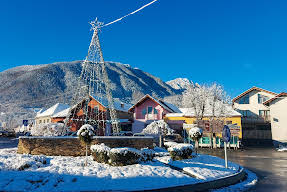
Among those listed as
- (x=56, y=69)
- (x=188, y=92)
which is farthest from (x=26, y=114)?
(x=188, y=92)

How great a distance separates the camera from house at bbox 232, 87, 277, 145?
4153 cm

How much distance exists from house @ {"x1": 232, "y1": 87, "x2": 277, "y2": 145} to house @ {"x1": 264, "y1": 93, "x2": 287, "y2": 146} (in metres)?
4.55

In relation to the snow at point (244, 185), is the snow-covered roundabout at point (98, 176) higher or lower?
higher

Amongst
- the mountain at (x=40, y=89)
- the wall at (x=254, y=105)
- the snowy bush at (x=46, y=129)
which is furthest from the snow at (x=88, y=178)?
the mountain at (x=40, y=89)

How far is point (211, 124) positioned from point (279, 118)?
1234cm

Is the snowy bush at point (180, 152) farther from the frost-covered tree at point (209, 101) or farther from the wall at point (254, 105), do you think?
the wall at point (254, 105)

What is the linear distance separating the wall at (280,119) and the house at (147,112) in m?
19.1

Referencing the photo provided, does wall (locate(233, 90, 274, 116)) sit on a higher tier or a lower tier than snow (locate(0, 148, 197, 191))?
higher

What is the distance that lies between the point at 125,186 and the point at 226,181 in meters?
6.09

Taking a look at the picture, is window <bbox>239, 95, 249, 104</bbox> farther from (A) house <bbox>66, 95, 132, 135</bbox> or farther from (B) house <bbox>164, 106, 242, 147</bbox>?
(A) house <bbox>66, 95, 132, 135</bbox>

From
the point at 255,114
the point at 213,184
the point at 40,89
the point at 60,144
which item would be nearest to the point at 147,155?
the point at 213,184

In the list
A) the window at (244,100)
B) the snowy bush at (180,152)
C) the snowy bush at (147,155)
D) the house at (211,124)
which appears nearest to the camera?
the snowy bush at (147,155)

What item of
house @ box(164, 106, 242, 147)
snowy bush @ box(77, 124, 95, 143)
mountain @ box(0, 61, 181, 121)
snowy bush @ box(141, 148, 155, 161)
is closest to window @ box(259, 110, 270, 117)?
house @ box(164, 106, 242, 147)

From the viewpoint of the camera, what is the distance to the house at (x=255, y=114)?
136ft
